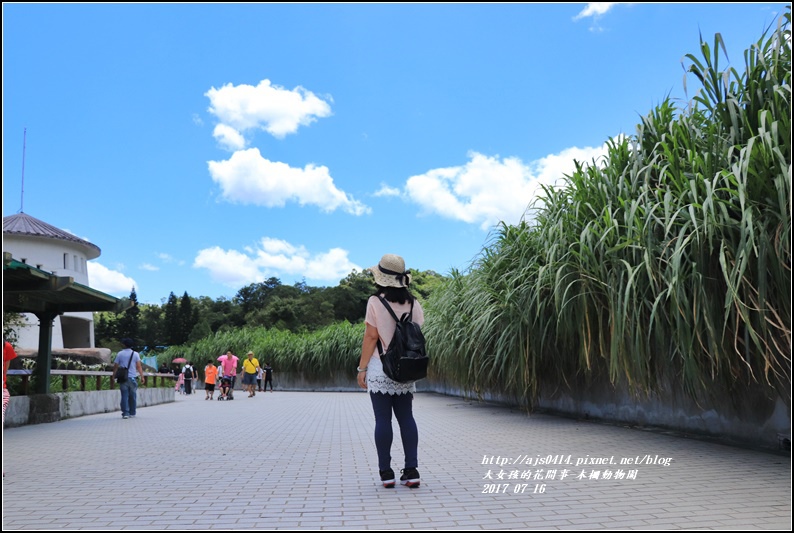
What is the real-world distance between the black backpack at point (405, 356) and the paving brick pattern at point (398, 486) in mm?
876

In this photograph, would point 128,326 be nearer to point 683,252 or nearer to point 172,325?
point 172,325

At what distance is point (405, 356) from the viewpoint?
506 centimetres

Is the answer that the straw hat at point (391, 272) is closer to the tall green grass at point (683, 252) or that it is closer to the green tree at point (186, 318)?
the tall green grass at point (683, 252)

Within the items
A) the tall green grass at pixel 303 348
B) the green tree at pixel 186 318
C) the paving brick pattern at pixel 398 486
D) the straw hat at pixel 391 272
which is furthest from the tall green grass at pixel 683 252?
the green tree at pixel 186 318

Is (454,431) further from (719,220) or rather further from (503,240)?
(719,220)

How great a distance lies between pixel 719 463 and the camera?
593cm

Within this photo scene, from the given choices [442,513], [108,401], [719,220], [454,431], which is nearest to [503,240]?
[454,431]

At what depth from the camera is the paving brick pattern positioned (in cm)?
418

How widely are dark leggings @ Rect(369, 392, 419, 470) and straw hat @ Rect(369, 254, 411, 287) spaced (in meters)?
0.87

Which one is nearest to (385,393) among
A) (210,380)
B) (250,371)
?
(250,371)

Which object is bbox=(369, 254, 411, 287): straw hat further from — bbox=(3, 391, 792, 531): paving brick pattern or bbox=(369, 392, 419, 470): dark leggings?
bbox=(3, 391, 792, 531): paving brick pattern

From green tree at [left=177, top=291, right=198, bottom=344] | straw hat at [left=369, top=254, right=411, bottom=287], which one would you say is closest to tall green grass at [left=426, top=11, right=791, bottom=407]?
straw hat at [left=369, top=254, right=411, bottom=287]

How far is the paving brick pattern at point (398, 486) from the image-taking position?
418 cm

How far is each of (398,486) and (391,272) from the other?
66.7 inches
